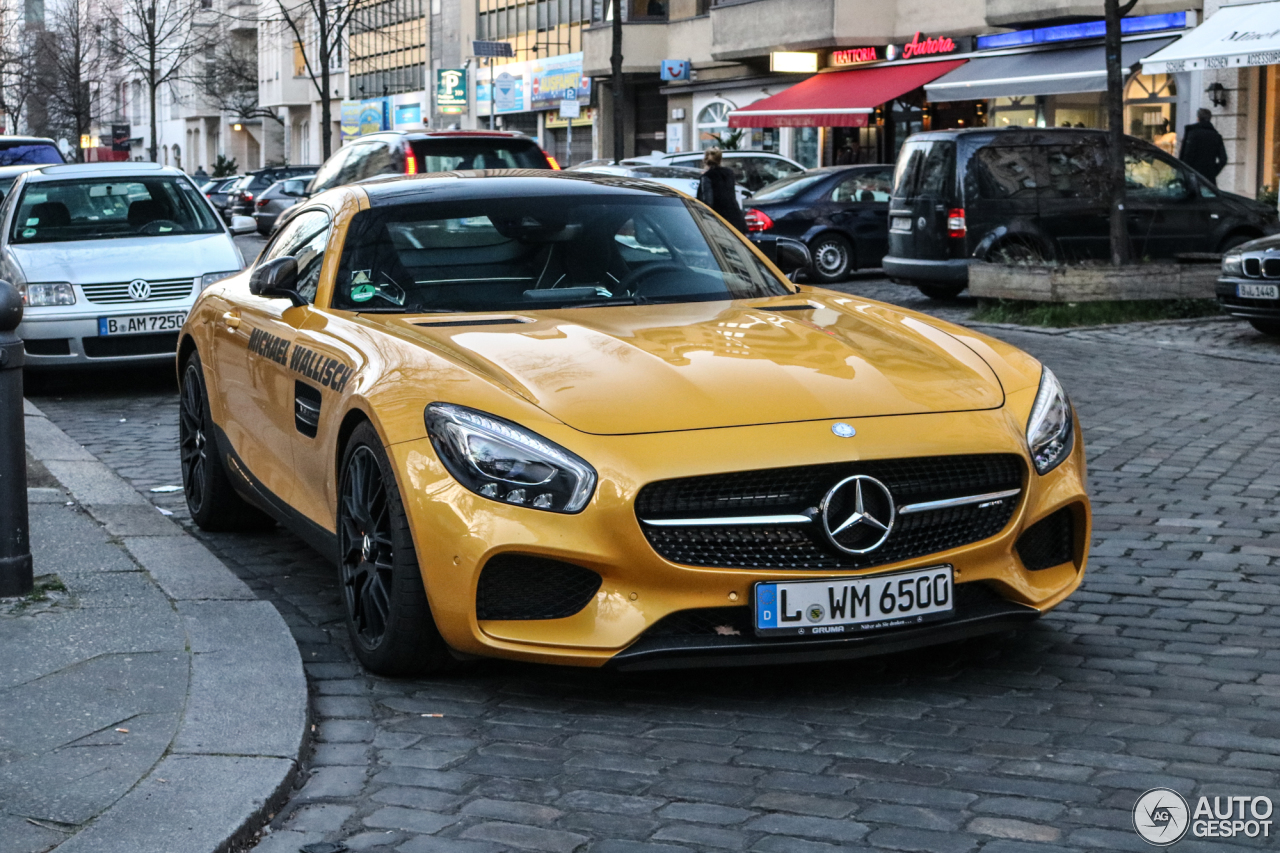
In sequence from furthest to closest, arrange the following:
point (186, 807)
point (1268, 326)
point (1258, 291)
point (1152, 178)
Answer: point (1152, 178) < point (1268, 326) < point (1258, 291) < point (186, 807)

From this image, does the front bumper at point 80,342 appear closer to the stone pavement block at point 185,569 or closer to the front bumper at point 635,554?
the stone pavement block at point 185,569

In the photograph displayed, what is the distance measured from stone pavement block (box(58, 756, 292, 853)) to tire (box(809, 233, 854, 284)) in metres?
17.2

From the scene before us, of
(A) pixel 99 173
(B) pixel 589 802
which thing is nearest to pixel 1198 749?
(B) pixel 589 802

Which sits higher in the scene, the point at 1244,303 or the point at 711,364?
the point at 711,364

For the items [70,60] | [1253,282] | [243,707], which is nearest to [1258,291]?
[1253,282]

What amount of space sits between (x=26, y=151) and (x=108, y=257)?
10.2 meters

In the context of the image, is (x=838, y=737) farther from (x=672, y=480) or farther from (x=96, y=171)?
(x=96, y=171)

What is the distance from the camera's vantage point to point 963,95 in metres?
29.5

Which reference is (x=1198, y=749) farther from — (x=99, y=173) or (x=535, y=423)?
(x=99, y=173)

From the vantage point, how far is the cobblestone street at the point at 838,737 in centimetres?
365

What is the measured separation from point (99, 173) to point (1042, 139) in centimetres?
894

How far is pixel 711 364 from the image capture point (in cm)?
472

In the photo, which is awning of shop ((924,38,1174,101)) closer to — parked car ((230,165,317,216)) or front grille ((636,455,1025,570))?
parked car ((230,165,317,216))

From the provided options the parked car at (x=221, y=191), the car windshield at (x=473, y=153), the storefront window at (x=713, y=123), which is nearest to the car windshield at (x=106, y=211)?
the car windshield at (x=473, y=153)
